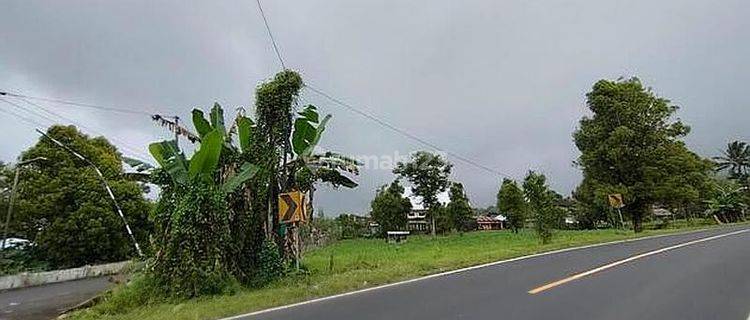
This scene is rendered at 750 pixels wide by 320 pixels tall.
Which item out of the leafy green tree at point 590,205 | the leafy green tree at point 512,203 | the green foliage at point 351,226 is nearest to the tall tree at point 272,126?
the leafy green tree at point 590,205

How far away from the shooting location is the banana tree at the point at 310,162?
13933 millimetres

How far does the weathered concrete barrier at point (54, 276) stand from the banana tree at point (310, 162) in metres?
11.8

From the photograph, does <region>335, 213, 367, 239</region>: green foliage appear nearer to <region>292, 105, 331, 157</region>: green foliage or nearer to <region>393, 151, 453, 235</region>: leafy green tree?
<region>393, 151, 453, 235</region>: leafy green tree

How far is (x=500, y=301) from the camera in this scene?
326 inches

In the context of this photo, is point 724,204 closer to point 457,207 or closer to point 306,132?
point 457,207

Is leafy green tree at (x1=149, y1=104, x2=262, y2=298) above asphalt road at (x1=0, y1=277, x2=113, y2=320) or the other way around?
above

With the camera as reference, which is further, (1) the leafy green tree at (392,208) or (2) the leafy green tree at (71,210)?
(1) the leafy green tree at (392,208)

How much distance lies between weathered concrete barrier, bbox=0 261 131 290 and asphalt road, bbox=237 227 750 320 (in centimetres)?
1718

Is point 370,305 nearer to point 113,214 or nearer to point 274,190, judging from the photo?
point 274,190

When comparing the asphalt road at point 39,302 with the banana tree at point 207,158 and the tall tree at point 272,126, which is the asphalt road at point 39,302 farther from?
the tall tree at point 272,126

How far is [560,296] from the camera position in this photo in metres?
8.62

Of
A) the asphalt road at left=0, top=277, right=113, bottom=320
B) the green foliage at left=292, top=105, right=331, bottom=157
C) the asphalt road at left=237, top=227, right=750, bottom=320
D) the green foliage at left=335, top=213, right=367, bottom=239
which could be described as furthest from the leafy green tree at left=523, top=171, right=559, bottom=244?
the green foliage at left=335, top=213, right=367, bottom=239

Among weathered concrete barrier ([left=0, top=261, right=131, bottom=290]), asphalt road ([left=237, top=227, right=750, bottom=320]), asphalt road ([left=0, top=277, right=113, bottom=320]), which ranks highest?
weathered concrete barrier ([left=0, top=261, right=131, bottom=290])

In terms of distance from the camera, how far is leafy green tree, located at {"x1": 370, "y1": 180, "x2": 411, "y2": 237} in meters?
56.9
